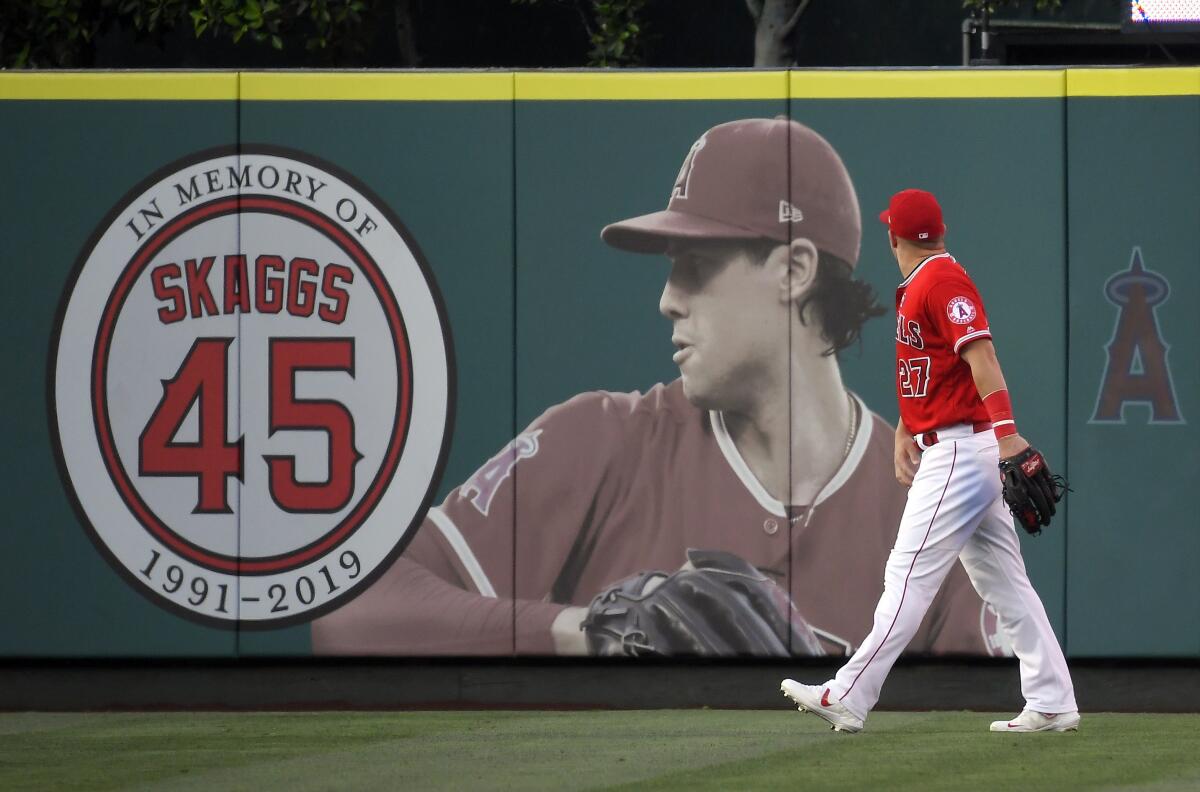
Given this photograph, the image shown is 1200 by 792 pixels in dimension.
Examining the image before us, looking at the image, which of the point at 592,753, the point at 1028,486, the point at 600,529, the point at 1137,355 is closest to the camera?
the point at 1028,486

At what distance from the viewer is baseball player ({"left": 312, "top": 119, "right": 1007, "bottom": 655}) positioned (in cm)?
869

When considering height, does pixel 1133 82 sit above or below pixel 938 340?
above

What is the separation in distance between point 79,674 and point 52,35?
4.24 m

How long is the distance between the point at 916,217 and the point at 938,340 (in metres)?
0.46

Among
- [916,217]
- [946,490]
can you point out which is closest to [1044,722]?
[946,490]

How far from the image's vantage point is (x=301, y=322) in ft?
28.9

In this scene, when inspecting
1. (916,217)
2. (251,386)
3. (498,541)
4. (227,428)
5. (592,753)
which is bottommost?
(592,753)

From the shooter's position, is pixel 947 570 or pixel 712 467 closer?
pixel 947 570

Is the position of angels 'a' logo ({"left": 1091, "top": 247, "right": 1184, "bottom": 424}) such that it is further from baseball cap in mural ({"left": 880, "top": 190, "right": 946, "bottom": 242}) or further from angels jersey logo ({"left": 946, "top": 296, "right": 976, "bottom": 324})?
angels jersey logo ({"left": 946, "top": 296, "right": 976, "bottom": 324})

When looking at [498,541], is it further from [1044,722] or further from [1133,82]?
[1133,82]

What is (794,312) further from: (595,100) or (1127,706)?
(1127,706)

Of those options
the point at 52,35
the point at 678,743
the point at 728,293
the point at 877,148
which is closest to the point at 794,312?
the point at 728,293

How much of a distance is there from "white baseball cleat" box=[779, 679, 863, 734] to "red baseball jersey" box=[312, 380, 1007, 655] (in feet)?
7.16

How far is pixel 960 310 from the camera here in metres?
6.36
